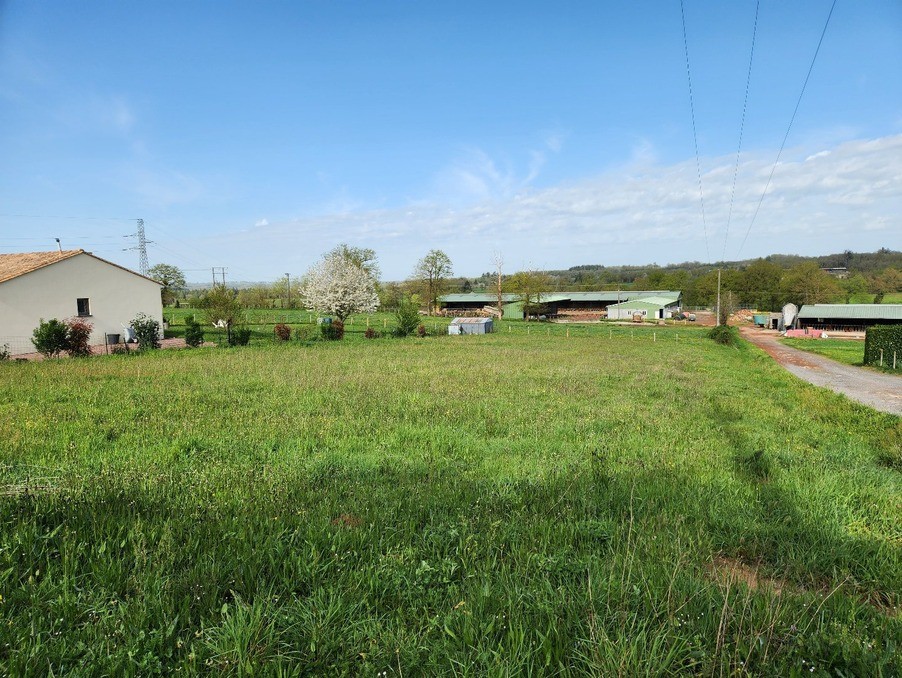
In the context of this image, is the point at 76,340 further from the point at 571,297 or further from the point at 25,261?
the point at 571,297

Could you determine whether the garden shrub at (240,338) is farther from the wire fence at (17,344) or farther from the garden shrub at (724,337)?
the garden shrub at (724,337)

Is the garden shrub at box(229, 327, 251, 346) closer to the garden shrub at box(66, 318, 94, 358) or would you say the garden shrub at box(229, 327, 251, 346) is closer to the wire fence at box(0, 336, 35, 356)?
the garden shrub at box(66, 318, 94, 358)

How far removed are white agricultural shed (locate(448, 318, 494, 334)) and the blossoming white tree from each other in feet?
30.9

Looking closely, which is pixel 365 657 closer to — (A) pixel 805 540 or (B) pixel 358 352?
(A) pixel 805 540

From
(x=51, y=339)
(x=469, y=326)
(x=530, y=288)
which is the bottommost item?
(x=469, y=326)

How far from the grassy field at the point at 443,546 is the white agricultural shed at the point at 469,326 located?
34980 millimetres

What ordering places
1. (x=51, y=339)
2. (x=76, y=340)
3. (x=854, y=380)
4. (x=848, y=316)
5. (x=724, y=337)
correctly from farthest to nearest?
(x=848, y=316)
(x=724, y=337)
(x=76, y=340)
(x=51, y=339)
(x=854, y=380)

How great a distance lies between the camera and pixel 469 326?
44.7 metres

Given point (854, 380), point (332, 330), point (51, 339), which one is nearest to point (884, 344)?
point (854, 380)

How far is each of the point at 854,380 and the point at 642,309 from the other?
195ft

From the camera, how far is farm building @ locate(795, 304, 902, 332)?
53.6m

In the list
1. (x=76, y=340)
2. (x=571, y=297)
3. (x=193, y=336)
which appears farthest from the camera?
(x=571, y=297)

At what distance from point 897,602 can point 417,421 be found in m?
6.91

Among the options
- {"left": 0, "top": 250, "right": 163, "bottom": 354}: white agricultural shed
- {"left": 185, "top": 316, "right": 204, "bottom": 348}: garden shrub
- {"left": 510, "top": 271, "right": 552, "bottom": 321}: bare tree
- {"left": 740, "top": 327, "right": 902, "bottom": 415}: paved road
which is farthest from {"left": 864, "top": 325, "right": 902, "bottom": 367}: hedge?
{"left": 510, "top": 271, "right": 552, "bottom": 321}: bare tree
